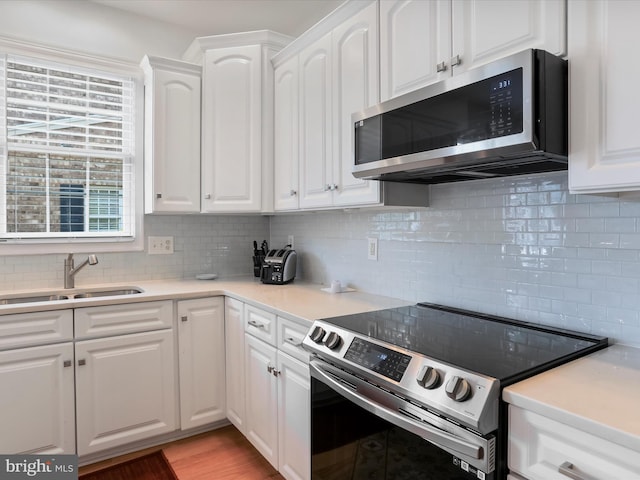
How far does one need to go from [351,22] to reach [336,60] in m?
0.18

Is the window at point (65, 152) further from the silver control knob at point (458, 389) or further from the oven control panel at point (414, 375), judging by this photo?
the silver control knob at point (458, 389)

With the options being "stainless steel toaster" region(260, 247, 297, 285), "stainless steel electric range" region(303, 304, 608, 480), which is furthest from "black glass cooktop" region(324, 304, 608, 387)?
"stainless steel toaster" region(260, 247, 297, 285)

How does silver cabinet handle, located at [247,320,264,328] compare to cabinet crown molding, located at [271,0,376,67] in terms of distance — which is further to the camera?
silver cabinet handle, located at [247,320,264,328]

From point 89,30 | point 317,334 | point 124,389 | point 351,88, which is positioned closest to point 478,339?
point 317,334

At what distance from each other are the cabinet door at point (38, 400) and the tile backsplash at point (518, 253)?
5.17ft

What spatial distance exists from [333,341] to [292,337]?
38cm

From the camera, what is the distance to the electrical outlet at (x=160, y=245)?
2.82 metres

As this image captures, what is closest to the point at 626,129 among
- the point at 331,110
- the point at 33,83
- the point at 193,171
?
the point at 331,110

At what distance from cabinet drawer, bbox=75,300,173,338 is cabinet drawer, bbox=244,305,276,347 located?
46 cm

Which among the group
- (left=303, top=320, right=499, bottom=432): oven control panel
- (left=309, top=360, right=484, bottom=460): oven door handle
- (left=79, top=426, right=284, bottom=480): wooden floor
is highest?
(left=303, top=320, right=499, bottom=432): oven control panel

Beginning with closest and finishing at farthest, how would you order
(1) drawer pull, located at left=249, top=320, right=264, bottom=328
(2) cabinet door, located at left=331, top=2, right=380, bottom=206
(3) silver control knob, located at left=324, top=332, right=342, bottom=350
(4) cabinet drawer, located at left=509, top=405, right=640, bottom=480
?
(4) cabinet drawer, located at left=509, top=405, right=640, bottom=480 → (3) silver control knob, located at left=324, top=332, right=342, bottom=350 → (2) cabinet door, located at left=331, top=2, right=380, bottom=206 → (1) drawer pull, located at left=249, top=320, right=264, bottom=328

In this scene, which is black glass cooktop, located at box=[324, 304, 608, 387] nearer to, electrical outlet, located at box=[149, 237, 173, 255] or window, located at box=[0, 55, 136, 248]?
electrical outlet, located at box=[149, 237, 173, 255]

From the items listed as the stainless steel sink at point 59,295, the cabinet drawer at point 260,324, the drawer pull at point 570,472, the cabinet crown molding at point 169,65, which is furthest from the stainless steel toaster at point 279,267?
the drawer pull at point 570,472

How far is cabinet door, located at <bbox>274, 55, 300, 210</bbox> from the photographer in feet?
7.91
